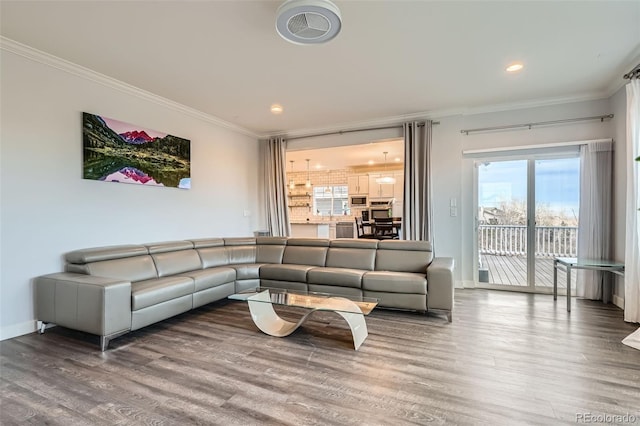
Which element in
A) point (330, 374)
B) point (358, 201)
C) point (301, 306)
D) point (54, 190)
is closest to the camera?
point (330, 374)

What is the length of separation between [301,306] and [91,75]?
3436 mm

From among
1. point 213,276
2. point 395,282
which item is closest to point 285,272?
point 213,276

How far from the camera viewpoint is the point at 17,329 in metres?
2.86

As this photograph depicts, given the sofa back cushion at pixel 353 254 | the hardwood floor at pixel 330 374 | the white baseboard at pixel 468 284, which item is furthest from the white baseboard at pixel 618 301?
the sofa back cushion at pixel 353 254

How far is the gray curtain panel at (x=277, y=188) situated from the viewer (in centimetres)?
599

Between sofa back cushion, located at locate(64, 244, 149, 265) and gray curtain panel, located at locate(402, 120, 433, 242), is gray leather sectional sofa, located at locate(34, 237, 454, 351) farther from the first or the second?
gray curtain panel, located at locate(402, 120, 433, 242)

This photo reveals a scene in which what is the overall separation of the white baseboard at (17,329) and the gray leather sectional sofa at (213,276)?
0.30 ft

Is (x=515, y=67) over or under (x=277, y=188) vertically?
over

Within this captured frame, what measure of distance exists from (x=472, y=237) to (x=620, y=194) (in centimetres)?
178

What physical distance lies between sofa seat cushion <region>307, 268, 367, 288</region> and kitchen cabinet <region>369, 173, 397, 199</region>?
5.36 meters

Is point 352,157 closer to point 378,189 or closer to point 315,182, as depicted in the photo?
point 378,189

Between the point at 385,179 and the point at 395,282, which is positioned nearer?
the point at 395,282

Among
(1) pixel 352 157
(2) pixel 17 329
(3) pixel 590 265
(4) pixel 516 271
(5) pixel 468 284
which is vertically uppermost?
(1) pixel 352 157

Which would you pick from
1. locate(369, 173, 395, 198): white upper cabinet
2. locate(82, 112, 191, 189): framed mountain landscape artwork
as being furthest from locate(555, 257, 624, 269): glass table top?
locate(369, 173, 395, 198): white upper cabinet
